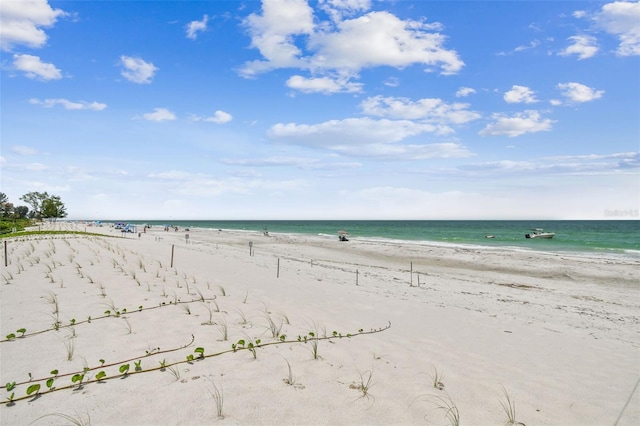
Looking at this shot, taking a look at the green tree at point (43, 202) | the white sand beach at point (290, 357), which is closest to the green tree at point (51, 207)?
the green tree at point (43, 202)

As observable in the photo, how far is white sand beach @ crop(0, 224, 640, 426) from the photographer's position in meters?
3.98

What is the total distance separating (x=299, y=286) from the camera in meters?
12.8

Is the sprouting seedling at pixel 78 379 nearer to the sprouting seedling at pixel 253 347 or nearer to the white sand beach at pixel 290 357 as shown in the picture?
the white sand beach at pixel 290 357

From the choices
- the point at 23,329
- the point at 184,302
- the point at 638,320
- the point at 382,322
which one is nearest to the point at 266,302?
the point at 184,302

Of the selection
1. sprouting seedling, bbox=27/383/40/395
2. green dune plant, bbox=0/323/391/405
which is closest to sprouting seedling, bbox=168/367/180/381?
green dune plant, bbox=0/323/391/405

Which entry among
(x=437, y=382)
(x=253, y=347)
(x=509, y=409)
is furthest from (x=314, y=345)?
(x=509, y=409)

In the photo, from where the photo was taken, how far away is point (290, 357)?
540 centimetres

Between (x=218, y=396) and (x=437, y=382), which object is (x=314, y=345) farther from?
(x=218, y=396)

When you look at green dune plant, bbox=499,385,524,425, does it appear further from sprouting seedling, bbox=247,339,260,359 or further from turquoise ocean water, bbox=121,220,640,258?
turquoise ocean water, bbox=121,220,640,258

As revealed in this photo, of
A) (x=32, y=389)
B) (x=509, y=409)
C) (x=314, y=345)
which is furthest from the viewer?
(x=314, y=345)

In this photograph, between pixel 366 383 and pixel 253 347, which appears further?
pixel 253 347

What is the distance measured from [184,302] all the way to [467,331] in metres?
6.79

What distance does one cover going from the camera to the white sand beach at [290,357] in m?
3.98

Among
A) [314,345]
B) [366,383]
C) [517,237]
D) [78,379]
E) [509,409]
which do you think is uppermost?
[78,379]
